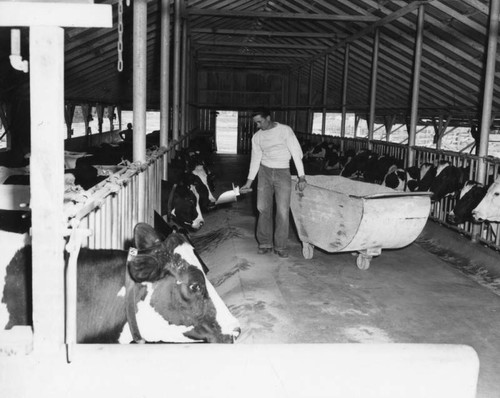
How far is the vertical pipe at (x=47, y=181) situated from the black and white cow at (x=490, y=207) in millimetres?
6196

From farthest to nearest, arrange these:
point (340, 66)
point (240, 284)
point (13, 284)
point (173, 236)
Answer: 1. point (340, 66)
2. point (240, 284)
3. point (173, 236)
4. point (13, 284)

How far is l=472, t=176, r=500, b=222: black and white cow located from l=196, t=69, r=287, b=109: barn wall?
2016 centimetres

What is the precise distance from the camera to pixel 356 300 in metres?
5.28

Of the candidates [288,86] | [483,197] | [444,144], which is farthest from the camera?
[444,144]

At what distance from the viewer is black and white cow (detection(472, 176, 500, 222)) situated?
23.2ft

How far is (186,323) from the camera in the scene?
8.96 ft

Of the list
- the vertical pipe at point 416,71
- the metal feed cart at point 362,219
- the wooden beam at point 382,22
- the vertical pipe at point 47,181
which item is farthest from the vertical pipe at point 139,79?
the wooden beam at point 382,22

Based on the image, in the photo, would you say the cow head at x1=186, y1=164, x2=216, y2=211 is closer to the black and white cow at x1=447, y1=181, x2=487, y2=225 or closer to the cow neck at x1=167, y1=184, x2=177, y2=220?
the cow neck at x1=167, y1=184, x2=177, y2=220

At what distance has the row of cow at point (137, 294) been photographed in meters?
2.55

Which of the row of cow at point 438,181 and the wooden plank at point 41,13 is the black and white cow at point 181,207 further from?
the wooden plank at point 41,13

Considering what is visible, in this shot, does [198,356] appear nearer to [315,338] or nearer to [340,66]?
[315,338]

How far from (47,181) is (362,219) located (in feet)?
Answer: 13.8

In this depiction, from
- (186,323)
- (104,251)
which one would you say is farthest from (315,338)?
(104,251)

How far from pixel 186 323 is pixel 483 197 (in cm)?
567
